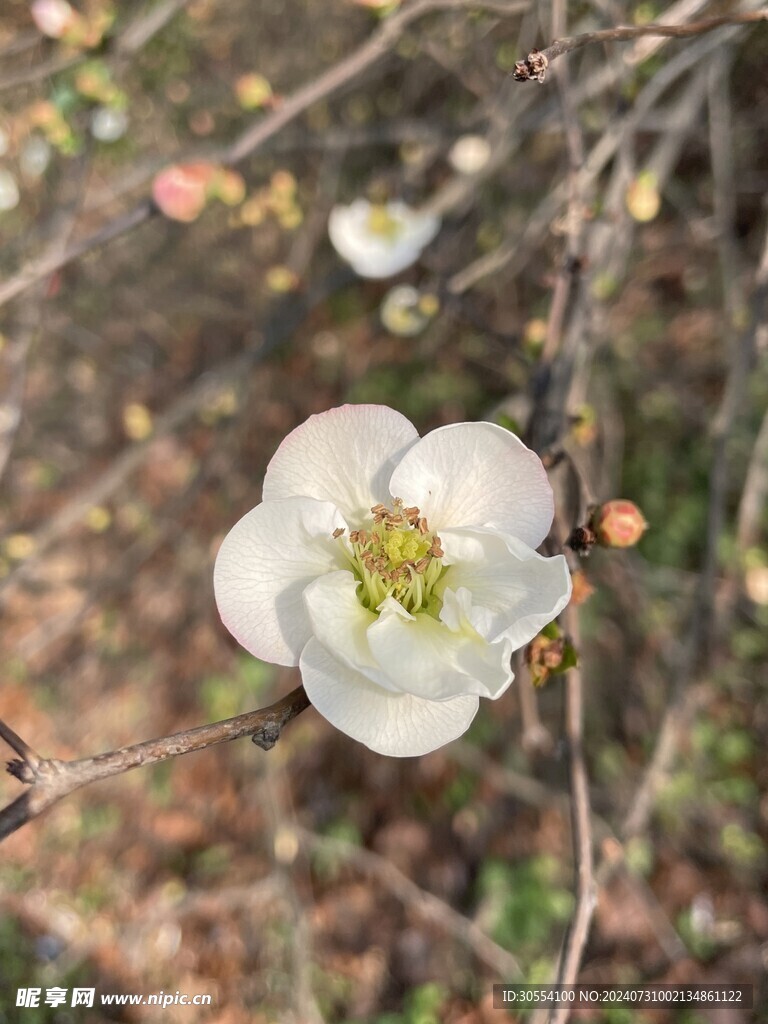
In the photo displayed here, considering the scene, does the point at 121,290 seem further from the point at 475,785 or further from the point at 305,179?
the point at 475,785

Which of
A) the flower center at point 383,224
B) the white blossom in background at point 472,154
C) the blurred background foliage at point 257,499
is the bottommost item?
the blurred background foliage at point 257,499

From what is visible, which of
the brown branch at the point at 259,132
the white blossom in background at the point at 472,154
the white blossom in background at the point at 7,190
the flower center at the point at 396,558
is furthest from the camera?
the white blossom in background at the point at 7,190

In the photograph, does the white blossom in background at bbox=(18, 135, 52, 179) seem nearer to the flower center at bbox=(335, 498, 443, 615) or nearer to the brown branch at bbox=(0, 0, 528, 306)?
the brown branch at bbox=(0, 0, 528, 306)

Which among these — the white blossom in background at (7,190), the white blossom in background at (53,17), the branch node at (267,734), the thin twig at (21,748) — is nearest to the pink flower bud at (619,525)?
the branch node at (267,734)

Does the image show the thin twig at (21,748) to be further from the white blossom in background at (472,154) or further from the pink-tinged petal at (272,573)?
the white blossom in background at (472,154)

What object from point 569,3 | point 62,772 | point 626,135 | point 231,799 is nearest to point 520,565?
point 62,772

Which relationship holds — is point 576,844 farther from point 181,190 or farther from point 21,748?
point 181,190

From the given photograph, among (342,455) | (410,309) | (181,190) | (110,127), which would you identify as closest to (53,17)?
(181,190)
